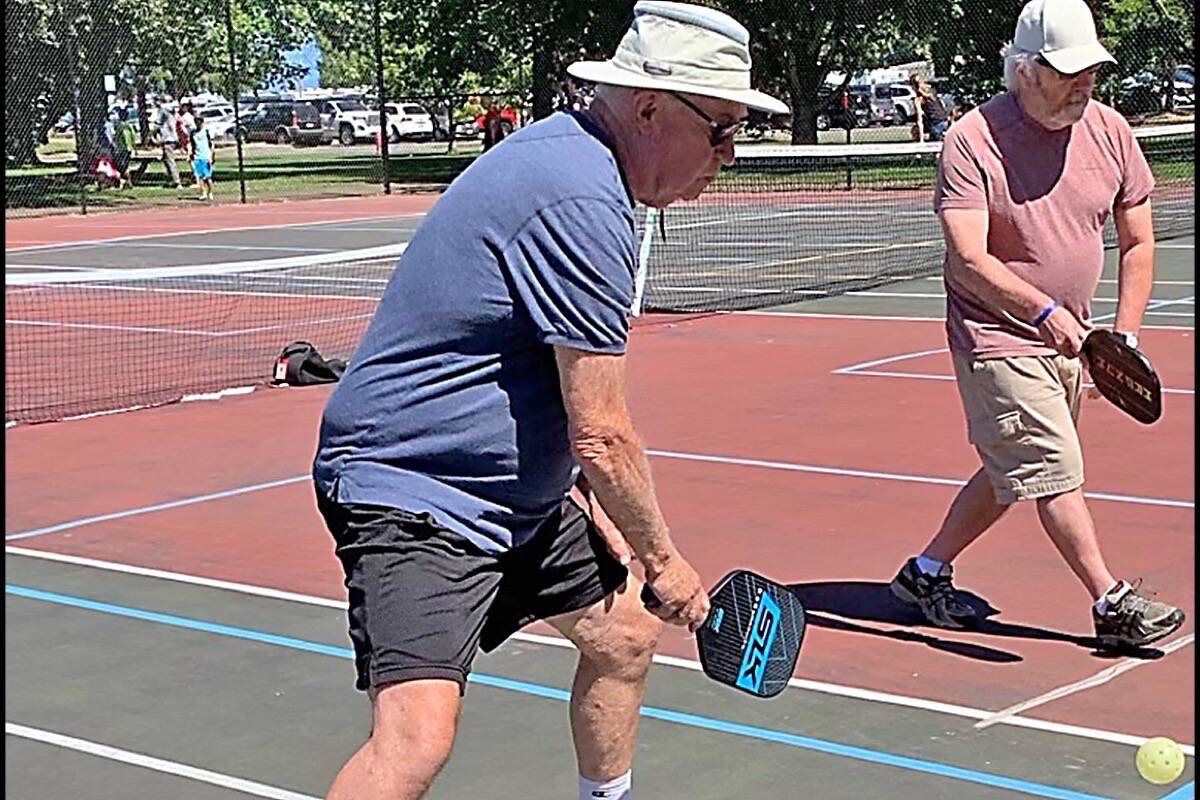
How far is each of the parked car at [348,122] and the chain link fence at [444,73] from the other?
43.8 feet

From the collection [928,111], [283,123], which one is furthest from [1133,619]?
[283,123]

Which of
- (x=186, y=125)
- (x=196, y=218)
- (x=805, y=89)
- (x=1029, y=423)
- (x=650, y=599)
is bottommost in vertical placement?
(x=650, y=599)

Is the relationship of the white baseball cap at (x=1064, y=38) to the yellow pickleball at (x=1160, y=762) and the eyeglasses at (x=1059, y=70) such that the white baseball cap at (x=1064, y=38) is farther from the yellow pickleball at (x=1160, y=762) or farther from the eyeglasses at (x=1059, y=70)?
the yellow pickleball at (x=1160, y=762)

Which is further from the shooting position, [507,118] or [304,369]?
[507,118]

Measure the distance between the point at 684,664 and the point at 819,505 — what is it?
7.75 feet

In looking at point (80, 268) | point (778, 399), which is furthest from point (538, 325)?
point (80, 268)

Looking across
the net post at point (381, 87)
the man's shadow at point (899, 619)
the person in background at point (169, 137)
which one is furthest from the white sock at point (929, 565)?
the person in background at point (169, 137)

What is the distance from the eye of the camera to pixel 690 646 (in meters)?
6.21

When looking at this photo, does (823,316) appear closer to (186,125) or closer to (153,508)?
(153,508)

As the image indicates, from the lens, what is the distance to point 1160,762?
479 centimetres

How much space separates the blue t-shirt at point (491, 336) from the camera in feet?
11.4

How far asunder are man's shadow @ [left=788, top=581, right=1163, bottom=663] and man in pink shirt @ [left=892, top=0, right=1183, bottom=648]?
0.20m

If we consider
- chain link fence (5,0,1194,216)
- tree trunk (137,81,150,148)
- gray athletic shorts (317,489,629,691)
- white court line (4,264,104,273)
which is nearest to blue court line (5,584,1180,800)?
gray athletic shorts (317,489,629,691)

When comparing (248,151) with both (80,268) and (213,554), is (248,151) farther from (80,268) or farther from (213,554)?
(213,554)
